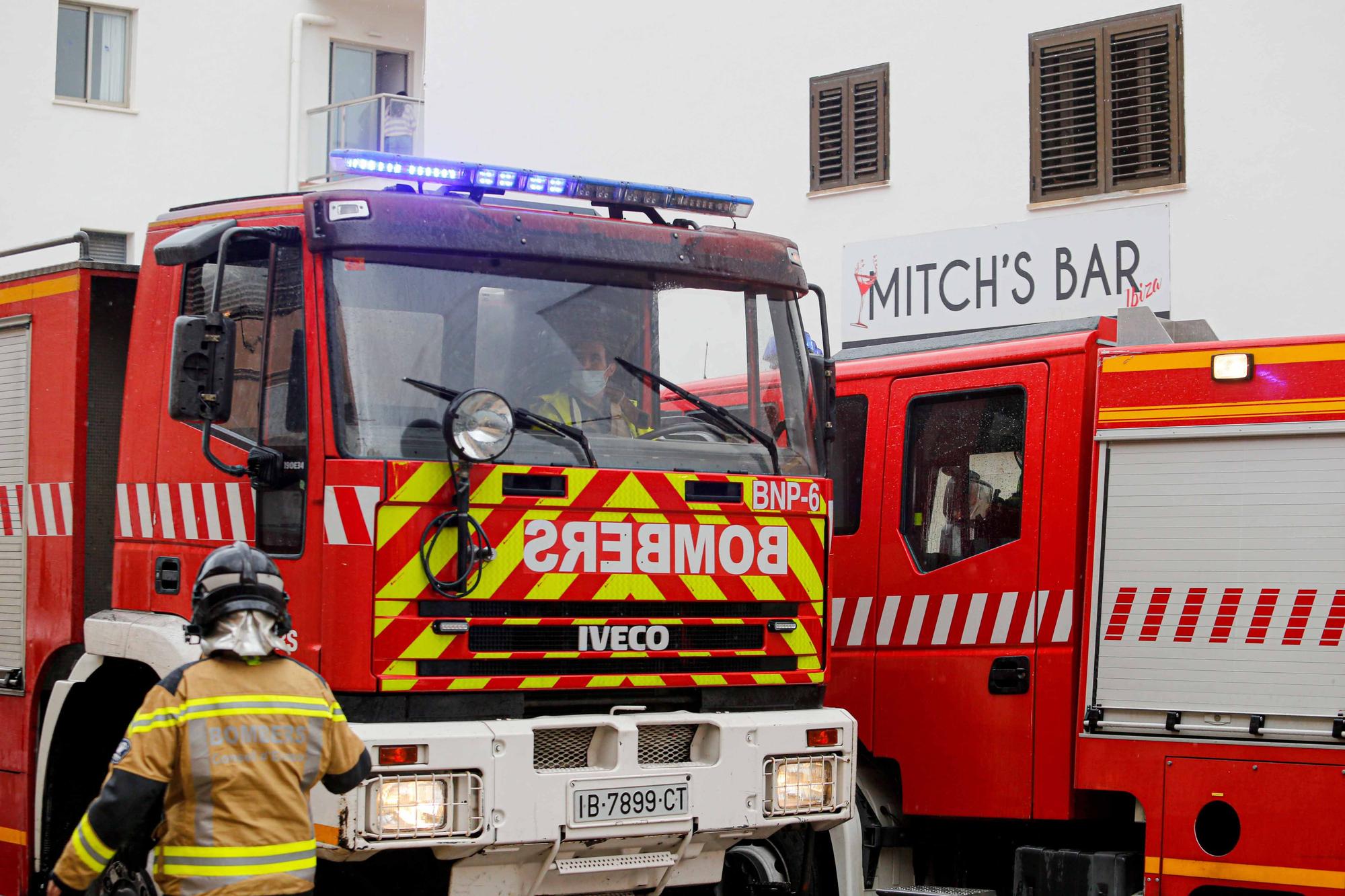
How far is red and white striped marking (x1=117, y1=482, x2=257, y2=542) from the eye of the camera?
17.9ft

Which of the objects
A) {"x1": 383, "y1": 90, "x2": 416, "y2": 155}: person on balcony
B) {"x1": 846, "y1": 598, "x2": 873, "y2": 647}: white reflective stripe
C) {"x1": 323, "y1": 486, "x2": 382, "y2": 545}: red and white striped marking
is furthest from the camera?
{"x1": 383, "y1": 90, "x2": 416, "y2": 155}: person on balcony

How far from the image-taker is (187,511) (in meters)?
5.69

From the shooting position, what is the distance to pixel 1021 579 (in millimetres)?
6488

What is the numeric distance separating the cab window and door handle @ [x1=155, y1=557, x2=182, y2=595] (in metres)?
2.95

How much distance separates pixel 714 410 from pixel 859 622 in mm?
1608

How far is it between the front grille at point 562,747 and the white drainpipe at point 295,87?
17.2 m

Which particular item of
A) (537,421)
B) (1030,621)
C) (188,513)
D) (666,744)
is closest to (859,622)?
(1030,621)

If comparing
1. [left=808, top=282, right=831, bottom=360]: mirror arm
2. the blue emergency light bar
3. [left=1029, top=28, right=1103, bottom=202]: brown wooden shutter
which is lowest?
[left=808, top=282, right=831, bottom=360]: mirror arm

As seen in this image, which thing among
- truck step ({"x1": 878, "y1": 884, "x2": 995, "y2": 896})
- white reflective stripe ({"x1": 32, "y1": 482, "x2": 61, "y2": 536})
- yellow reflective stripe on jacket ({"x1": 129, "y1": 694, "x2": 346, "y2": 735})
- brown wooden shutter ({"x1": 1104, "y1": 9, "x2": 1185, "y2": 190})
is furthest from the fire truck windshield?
brown wooden shutter ({"x1": 1104, "y1": 9, "x2": 1185, "y2": 190})

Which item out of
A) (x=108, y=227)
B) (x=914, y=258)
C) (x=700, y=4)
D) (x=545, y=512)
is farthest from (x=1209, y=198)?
(x=108, y=227)

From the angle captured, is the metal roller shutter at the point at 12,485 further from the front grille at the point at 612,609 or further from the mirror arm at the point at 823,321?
the mirror arm at the point at 823,321

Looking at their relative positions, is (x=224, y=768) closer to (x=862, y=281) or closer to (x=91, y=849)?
(x=91, y=849)

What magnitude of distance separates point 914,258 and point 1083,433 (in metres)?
6.48

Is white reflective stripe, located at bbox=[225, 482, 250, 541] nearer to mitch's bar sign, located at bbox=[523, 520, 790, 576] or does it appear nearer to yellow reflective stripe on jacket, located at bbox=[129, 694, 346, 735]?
mitch's bar sign, located at bbox=[523, 520, 790, 576]
